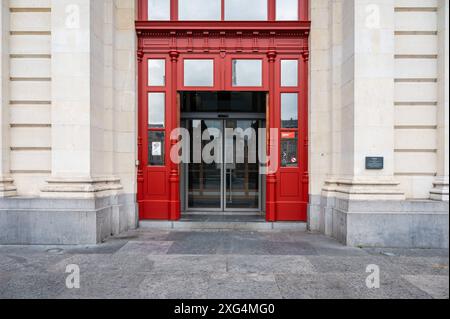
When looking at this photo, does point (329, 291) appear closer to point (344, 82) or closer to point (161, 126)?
point (344, 82)

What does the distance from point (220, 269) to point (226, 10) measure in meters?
6.83

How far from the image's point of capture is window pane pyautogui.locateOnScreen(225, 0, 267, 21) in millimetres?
8414

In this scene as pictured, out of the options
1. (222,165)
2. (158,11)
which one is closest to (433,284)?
(222,165)

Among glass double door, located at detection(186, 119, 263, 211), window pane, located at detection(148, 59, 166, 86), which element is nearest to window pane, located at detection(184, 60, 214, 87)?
window pane, located at detection(148, 59, 166, 86)

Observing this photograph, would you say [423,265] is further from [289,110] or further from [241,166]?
[241,166]

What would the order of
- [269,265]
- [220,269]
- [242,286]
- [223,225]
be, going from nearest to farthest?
[242,286], [220,269], [269,265], [223,225]

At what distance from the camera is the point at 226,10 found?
845 centimetres

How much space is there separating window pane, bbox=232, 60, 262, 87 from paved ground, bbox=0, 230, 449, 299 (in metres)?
4.24

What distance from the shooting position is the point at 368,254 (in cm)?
615

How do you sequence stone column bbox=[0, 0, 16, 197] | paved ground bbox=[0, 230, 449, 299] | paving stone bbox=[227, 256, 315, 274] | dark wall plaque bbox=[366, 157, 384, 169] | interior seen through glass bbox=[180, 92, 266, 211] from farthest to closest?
interior seen through glass bbox=[180, 92, 266, 211], stone column bbox=[0, 0, 16, 197], dark wall plaque bbox=[366, 157, 384, 169], paving stone bbox=[227, 256, 315, 274], paved ground bbox=[0, 230, 449, 299]

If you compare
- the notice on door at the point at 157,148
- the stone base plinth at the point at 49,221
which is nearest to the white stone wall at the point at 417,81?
the notice on door at the point at 157,148

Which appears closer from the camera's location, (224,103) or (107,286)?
(107,286)

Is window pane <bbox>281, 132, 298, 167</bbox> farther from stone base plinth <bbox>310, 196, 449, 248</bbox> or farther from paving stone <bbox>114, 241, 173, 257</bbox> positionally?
paving stone <bbox>114, 241, 173, 257</bbox>

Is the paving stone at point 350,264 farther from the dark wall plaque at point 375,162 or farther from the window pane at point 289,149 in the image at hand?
the window pane at point 289,149
